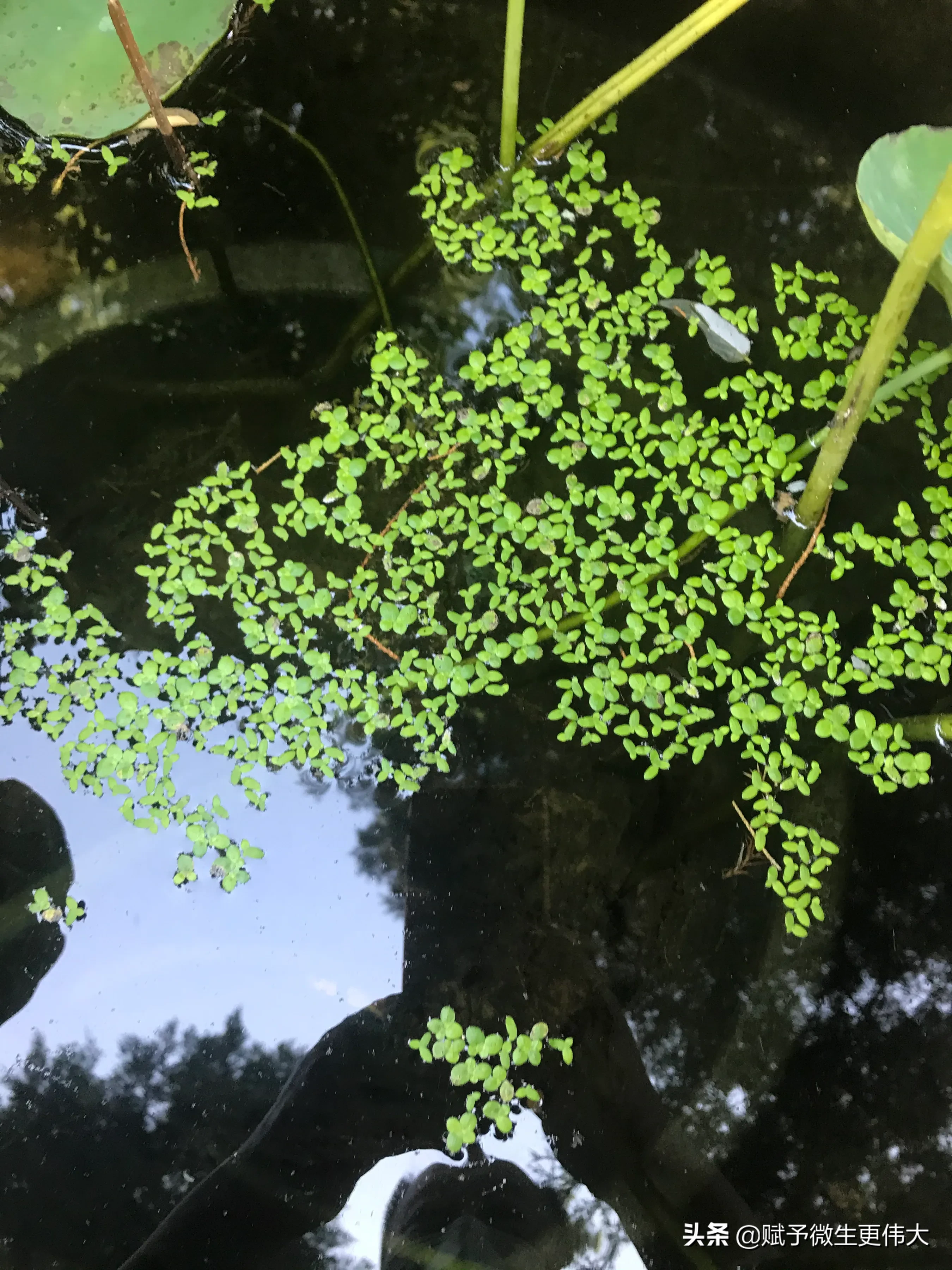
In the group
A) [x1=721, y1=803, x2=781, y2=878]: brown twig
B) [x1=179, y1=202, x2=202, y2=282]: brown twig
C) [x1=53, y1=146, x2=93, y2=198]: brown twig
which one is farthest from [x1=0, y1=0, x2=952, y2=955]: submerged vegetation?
[x1=53, y1=146, x2=93, y2=198]: brown twig

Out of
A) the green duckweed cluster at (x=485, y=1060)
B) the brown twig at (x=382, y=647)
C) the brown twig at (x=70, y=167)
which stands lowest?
the green duckweed cluster at (x=485, y=1060)

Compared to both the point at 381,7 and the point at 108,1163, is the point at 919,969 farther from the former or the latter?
the point at 381,7

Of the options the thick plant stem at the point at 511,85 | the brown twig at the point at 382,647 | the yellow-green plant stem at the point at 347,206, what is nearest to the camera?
the thick plant stem at the point at 511,85

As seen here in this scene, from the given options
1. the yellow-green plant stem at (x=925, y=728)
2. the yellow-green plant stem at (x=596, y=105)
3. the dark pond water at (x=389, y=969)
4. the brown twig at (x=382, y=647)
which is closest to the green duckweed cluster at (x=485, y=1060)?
the dark pond water at (x=389, y=969)

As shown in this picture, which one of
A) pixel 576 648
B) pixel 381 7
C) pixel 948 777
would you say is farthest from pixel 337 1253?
pixel 381 7

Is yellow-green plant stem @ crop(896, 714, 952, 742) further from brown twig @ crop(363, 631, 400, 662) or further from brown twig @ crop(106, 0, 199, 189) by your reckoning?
brown twig @ crop(106, 0, 199, 189)

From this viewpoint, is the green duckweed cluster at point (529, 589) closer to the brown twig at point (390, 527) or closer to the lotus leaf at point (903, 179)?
the brown twig at point (390, 527)
